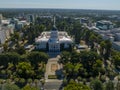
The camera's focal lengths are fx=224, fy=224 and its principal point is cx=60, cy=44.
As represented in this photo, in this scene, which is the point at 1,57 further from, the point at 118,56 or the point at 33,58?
the point at 118,56

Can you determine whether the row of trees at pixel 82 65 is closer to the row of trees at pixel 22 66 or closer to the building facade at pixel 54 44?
the row of trees at pixel 22 66

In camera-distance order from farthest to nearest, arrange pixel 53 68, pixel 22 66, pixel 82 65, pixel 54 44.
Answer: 1. pixel 54 44
2. pixel 53 68
3. pixel 82 65
4. pixel 22 66

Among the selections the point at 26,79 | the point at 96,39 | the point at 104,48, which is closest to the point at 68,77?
the point at 26,79

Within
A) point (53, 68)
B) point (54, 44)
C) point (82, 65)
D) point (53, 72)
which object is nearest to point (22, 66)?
point (53, 72)

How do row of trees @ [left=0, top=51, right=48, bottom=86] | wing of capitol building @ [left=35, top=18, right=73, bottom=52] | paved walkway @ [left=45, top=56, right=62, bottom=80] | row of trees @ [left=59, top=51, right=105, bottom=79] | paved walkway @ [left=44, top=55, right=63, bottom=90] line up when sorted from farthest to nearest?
1. wing of capitol building @ [left=35, top=18, right=73, bottom=52]
2. paved walkway @ [left=45, top=56, right=62, bottom=80]
3. row of trees @ [left=59, top=51, right=105, bottom=79]
4. row of trees @ [left=0, top=51, right=48, bottom=86]
5. paved walkway @ [left=44, top=55, right=63, bottom=90]

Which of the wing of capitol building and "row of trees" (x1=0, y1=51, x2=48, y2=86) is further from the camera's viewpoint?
the wing of capitol building

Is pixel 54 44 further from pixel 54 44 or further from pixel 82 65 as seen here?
pixel 82 65

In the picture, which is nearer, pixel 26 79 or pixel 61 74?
pixel 26 79

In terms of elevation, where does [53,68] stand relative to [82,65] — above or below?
below

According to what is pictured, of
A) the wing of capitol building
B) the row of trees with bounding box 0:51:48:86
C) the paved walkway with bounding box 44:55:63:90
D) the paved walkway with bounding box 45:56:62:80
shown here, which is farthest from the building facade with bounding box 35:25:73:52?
the row of trees with bounding box 0:51:48:86

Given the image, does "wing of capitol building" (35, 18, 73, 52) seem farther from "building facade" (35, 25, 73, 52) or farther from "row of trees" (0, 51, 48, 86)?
"row of trees" (0, 51, 48, 86)

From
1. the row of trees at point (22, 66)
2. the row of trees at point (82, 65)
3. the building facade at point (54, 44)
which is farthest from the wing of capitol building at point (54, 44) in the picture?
the row of trees at point (82, 65)
